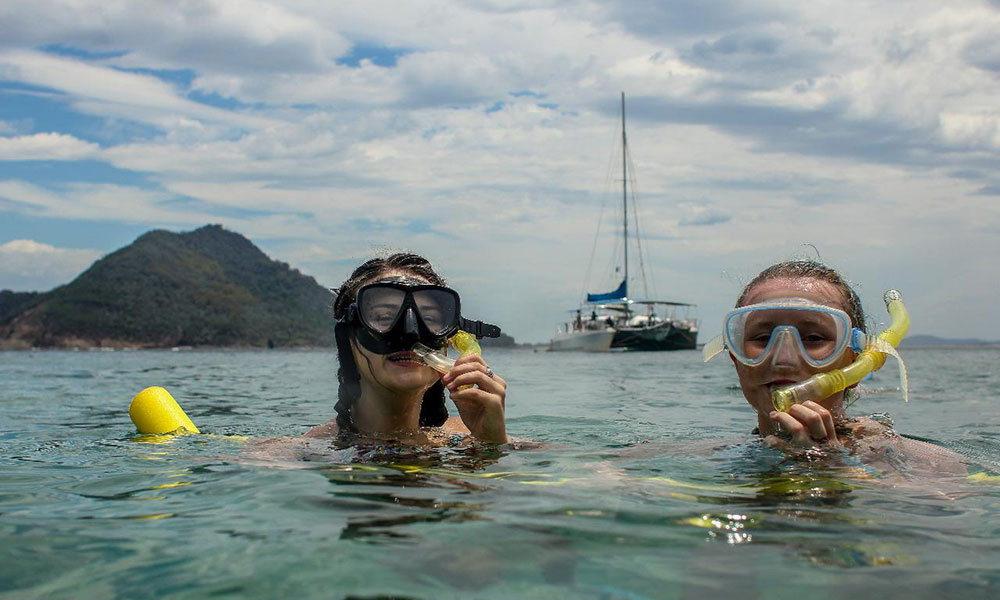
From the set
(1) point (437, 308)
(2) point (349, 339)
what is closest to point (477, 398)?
(1) point (437, 308)

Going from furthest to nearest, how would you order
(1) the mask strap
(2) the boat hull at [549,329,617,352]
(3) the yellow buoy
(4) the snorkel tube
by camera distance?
1. (2) the boat hull at [549,329,617,352]
2. (3) the yellow buoy
3. (1) the mask strap
4. (4) the snorkel tube

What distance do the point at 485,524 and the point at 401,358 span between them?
5.30 feet

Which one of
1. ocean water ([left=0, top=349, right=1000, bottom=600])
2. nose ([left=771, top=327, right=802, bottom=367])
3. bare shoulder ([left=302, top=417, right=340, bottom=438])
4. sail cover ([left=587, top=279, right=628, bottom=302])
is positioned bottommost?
ocean water ([left=0, top=349, right=1000, bottom=600])

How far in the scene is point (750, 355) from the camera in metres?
3.42

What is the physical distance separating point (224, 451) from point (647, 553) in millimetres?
2592

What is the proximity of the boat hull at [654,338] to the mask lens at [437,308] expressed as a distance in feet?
171

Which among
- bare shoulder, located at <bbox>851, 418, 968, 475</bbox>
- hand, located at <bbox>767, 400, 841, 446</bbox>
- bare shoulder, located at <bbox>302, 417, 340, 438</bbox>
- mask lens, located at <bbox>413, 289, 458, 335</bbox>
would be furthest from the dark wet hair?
bare shoulder, located at <bbox>302, 417, 340, 438</bbox>

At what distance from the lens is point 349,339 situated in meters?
4.09

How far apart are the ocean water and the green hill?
93.5 meters

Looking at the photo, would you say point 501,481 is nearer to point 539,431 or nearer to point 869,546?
point 869,546

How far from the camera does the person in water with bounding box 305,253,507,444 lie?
359 cm

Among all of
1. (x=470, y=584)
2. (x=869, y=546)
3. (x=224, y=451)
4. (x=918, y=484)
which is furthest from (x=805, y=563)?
(x=224, y=451)

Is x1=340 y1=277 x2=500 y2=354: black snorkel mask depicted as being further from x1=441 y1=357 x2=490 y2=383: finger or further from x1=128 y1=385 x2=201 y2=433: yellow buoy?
x1=128 y1=385 x2=201 y2=433: yellow buoy

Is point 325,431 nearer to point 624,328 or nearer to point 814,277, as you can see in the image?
point 814,277
